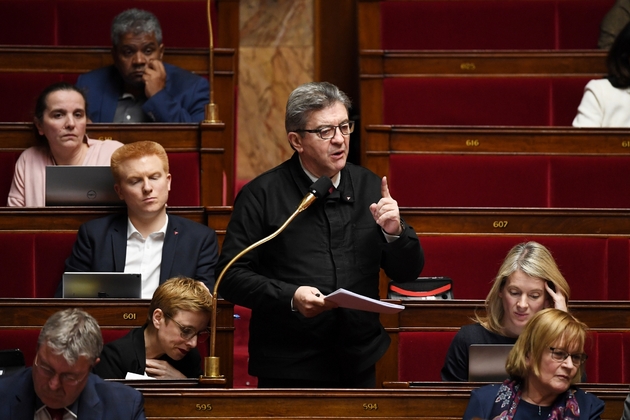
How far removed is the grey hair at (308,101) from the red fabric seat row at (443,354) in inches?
13.4

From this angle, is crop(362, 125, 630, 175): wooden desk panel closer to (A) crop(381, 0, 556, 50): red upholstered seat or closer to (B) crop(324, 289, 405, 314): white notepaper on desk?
(A) crop(381, 0, 556, 50): red upholstered seat

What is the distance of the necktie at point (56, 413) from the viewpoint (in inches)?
44.0

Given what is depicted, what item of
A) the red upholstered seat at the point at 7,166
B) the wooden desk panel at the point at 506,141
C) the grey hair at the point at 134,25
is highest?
the grey hair at the point at 134,25

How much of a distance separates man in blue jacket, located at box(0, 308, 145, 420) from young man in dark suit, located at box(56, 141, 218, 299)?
38 centimetres

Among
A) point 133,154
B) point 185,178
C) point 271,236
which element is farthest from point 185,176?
point 271,236

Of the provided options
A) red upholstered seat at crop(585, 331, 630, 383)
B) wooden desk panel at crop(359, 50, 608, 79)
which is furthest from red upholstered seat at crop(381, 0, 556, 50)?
red upholstered seat at crop(585, 331, 630, 383)

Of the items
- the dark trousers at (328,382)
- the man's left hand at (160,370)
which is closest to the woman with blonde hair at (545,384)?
the dark trousers at (328,382)

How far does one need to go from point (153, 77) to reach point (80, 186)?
1.13 ft

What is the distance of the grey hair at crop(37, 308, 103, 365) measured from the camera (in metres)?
1.08

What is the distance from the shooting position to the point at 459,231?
1.64 m

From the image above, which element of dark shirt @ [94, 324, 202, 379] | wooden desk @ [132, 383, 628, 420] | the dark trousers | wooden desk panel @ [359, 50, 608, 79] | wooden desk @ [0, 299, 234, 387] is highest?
wooden desk panel @ [359, 50, 608, 79]

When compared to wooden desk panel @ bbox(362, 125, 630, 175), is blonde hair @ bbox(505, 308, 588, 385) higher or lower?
lower

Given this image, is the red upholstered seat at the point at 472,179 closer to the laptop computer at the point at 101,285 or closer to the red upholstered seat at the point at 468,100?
the red upholstered seat at the point at 468,100

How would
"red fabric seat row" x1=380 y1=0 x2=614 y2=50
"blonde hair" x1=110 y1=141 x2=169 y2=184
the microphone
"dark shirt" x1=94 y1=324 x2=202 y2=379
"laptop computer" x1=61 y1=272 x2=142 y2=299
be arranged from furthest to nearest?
1. "red fabric seat row" x1=380 y1=0 x2=614 y2=50
2. "blonde hair" x1=110 y1=141 x2=169 y2=184
3. "laptop computer" x1=61 y1=272 x2=142 y2=299
4. "dark shirt" x1=94 y1=324 x2=202 y2=379
5. the microphone
